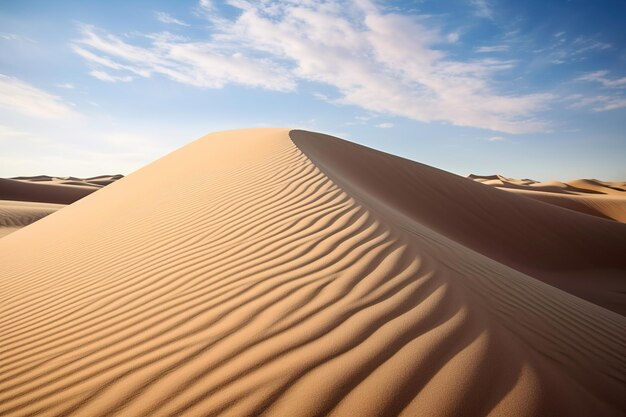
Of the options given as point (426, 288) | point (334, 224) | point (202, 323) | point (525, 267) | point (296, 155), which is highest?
point (296, 155)

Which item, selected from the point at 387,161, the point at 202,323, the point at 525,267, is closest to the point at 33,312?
Answer: the point at 202,323

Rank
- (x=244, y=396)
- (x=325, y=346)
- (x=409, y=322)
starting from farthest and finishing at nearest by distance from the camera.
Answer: (x=409, y=322) < (x=325, y=346) < (x=244, y=396)

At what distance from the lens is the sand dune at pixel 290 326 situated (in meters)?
1.51

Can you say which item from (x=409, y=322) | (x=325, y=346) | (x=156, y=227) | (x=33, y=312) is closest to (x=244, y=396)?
(x=325, y=346)

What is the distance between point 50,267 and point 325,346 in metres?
4.11

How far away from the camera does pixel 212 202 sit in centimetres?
490

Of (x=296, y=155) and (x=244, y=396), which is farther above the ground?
(x=296, y=155)

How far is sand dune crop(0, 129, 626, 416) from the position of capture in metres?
1.51

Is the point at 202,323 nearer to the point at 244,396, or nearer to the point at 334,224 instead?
the point at 244,396

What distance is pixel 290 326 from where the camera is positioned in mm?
1952

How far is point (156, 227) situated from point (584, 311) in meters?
4.69

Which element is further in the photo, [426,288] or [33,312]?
[33,312]

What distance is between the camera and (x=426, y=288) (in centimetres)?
231

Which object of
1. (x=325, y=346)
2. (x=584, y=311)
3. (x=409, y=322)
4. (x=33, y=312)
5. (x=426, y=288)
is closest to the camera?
(x=325, y=346)
